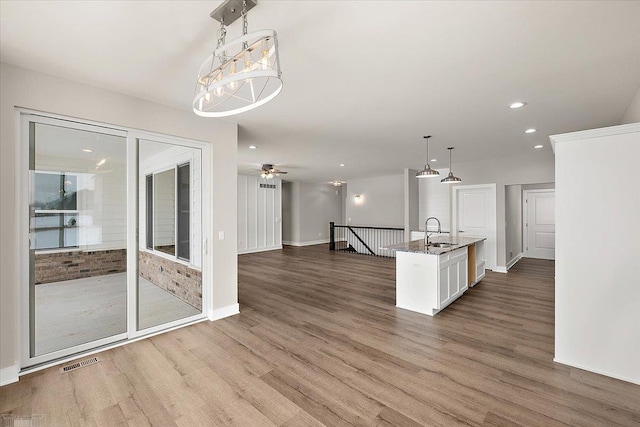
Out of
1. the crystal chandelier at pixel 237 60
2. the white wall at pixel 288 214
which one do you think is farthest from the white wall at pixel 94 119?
the white wall at pixel 288 214

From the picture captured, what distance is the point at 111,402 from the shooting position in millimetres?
2191

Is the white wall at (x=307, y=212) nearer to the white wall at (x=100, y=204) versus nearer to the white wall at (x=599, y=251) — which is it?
the white wall at (x=100, y=204)

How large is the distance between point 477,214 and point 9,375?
8424 mm

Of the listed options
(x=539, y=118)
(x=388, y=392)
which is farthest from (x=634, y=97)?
(x=388, y=392)

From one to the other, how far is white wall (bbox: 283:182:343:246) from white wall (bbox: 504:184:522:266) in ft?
23.9

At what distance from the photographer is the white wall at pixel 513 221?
23.0ft

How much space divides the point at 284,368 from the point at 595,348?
2909 mm

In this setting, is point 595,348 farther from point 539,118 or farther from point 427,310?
point 539,118

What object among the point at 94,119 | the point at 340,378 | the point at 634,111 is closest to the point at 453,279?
the point at 340,378

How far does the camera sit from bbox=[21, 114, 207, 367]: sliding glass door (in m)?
2.73

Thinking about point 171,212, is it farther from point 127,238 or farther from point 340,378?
point 340,378

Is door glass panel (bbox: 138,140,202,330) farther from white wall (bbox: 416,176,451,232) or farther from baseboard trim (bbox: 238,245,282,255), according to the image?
white wall (bbox: 416,176,451,232)

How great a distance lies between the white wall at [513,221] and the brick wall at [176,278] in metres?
6.97

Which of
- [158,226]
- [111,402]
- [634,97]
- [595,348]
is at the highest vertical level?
[634,97]
